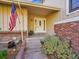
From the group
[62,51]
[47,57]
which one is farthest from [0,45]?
[62,51]

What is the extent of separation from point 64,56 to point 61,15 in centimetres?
727

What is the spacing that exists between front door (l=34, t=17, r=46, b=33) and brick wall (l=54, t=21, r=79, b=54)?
29.8 ft

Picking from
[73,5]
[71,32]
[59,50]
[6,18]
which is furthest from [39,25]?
[59,50]

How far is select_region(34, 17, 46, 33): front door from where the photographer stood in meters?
16.2

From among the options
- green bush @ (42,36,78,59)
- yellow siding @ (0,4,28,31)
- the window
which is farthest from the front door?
green bush @ (42,36,78,59)

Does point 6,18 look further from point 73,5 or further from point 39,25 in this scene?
point 39,25

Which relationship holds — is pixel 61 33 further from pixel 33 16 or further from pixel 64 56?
pixel 33 16

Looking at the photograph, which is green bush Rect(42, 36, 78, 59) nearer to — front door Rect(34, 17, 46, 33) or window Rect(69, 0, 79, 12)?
window Rect(69, 0, 79, 12)

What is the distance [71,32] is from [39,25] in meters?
10.7

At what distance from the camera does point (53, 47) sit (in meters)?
5.91

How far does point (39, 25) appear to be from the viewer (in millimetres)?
16438

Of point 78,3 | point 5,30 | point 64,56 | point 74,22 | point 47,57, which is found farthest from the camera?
point 5,30

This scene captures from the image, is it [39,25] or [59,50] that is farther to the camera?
[39,25]

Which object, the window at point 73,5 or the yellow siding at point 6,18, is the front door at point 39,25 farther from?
the window at point 73,5
